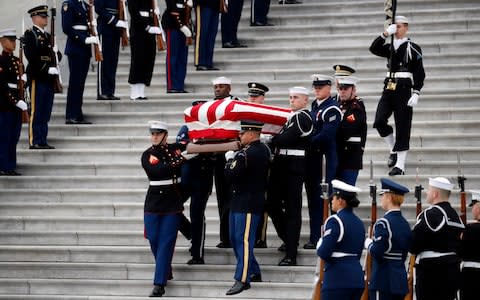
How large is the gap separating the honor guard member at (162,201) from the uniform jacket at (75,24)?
13.5ft

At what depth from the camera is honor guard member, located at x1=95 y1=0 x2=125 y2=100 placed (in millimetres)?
20656

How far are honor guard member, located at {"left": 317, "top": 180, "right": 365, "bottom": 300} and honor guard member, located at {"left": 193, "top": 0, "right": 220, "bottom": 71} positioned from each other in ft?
23.3

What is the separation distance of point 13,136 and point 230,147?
4.06 meters

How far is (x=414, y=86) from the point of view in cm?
1803

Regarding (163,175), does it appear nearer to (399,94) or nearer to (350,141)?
(350,141)

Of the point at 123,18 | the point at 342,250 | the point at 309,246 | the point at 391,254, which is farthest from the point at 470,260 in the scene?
the point at 123,18

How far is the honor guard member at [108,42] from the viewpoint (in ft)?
67.8

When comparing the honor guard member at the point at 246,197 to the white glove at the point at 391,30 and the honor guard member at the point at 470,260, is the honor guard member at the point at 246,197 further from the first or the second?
the white glove at the point at 391,30

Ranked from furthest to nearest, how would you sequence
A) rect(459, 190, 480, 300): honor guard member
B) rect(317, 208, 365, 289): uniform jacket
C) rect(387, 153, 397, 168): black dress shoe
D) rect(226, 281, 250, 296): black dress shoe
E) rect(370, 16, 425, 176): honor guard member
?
rect(387, 153, 397, 168): black dress shoe
rect(370, 16, 425, 176): honor guard member
rect(226, 281, 250, 296): black dress shoe
rect(459, 190, 480, 300): honor guard member
rect(317, 208, 365, 289): uniform jacket

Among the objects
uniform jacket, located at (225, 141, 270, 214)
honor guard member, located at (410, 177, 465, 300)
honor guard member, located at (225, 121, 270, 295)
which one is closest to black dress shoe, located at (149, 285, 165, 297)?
honor guard member, located at (225, 121, 270, 295)

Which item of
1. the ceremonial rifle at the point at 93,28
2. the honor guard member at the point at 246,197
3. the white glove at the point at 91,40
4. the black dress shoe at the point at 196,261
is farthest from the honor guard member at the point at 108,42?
the honor guard member at the point at 246,197

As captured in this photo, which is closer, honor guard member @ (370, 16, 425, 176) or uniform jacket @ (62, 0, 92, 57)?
honor guard member @ (370, 16, 425, 176)

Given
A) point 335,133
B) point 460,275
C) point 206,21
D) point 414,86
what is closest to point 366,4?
point 206,21

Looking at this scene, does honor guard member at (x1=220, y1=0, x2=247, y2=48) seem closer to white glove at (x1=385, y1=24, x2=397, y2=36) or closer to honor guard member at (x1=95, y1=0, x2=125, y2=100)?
honor guard member at (x1=95, y1=0, x2=125, y2=100)
